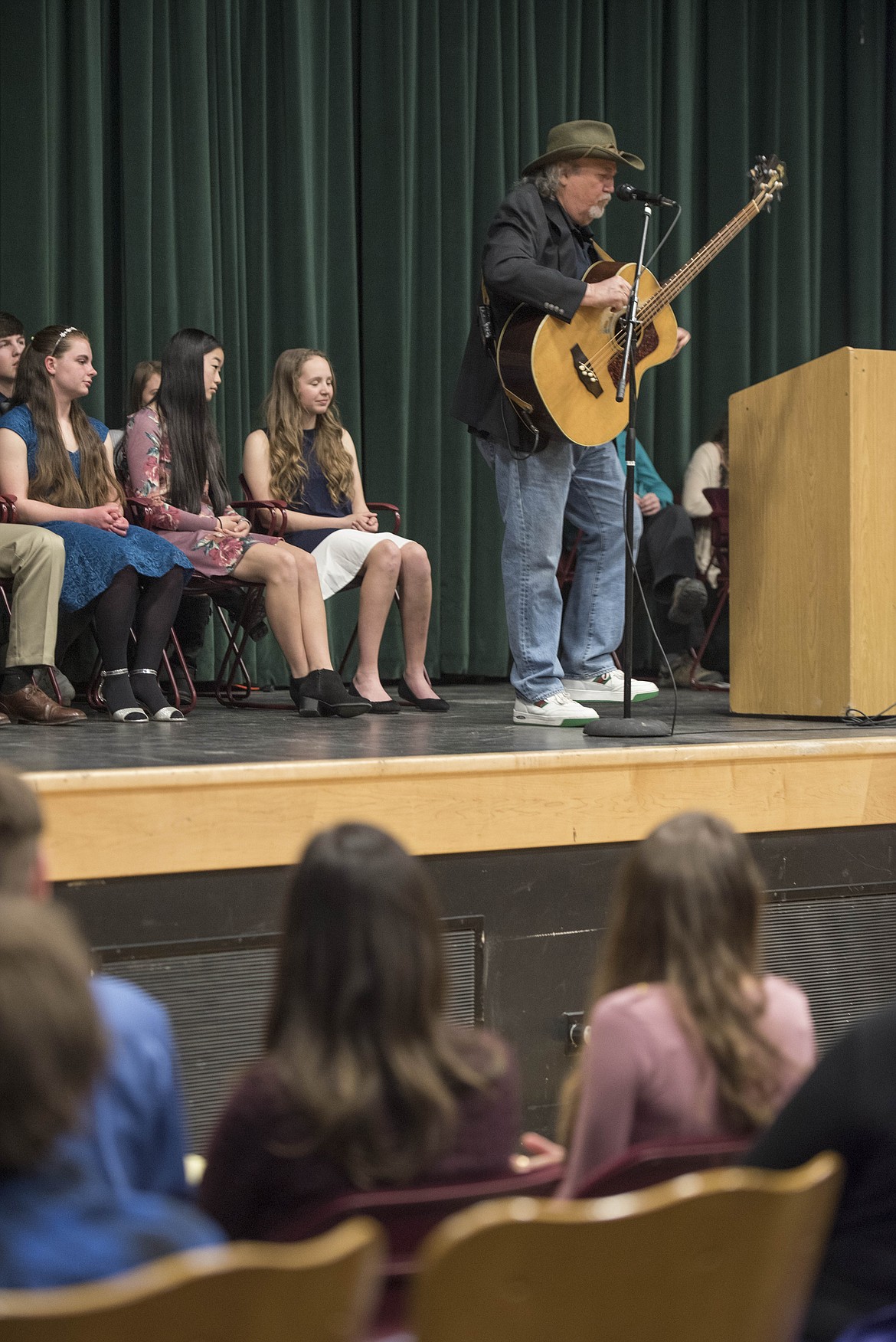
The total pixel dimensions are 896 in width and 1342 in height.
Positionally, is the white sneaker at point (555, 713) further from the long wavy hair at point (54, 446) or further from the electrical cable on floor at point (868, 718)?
the long wavy hair at point (54, 446)

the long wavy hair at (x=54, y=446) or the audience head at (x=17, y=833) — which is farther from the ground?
the long wavy hair at (x=54, y=446)

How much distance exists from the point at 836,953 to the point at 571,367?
4.65 feet

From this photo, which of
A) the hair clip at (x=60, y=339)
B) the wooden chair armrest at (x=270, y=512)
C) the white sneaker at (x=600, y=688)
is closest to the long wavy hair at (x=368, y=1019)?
the white sneaker at (x=600, y=688)

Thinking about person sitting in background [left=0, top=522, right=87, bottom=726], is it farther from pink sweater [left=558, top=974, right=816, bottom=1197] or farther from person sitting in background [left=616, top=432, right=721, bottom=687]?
person sitting in background [left=616, top=432, right=721, bottom=687]

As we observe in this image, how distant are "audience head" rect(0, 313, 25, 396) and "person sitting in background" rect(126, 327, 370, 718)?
0.40 meters

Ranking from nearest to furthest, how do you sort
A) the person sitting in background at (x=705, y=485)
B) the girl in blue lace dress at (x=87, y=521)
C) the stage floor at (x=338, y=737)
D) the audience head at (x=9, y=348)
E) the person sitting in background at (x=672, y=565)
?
the stage floor at (x=338, y=737) < the girl in blue lace dress at (x=87, y=521) < the audience head at (x=9, y=348) < the person sitting in background at (x=672, y=565) < the person sitting in background at (x=705, y=485)

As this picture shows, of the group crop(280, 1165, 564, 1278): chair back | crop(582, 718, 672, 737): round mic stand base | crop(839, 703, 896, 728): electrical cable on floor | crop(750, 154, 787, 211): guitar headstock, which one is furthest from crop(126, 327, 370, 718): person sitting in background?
crop(280, 1165, 564, 1278): chair back

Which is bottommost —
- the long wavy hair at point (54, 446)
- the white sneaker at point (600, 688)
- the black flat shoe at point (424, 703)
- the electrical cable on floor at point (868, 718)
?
the black flat shoe at point (424, 703)

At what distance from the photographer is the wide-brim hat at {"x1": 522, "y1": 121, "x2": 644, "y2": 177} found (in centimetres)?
331

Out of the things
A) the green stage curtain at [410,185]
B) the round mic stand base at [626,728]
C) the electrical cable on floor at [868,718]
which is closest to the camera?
the round mic stand base at [626,728]

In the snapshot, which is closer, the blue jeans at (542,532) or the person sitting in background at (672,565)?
the blue jeans at (542,532)

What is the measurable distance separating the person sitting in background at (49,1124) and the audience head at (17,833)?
0.45m

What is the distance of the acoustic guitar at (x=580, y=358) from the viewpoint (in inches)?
126

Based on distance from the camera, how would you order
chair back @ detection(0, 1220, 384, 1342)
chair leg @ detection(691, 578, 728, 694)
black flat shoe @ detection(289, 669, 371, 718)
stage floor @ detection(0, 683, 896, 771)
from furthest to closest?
chair leg @ detection(691, 578, 728, 694), black flat shoe @ detection(289, 669, 371, 718), stage floor @ detection(0, 683, 896, 771), chair back @ detection(0, 1220, 384, 1342)
